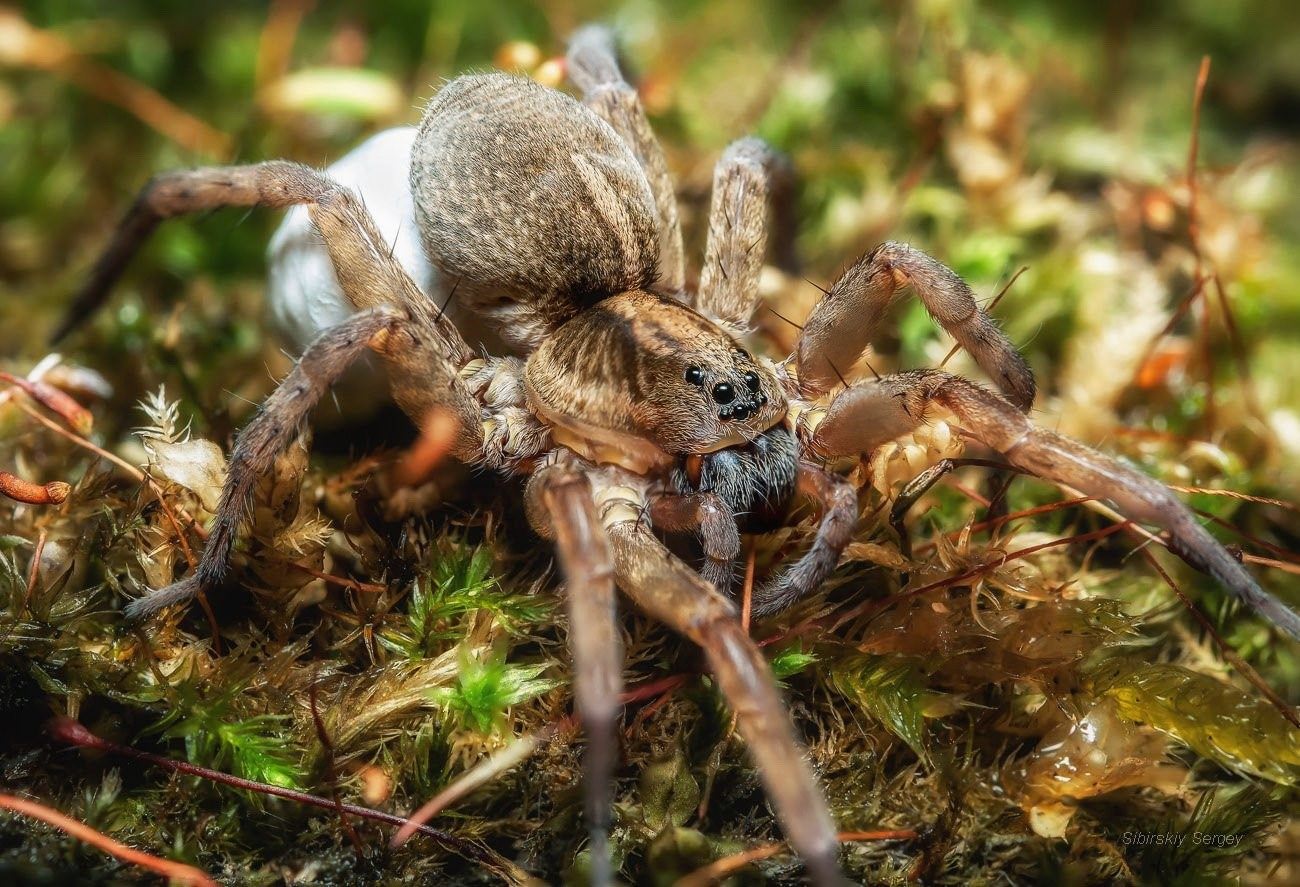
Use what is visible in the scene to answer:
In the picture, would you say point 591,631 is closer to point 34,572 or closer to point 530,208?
point 530,208

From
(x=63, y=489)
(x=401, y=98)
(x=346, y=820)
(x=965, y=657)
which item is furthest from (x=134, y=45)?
(x=965, y=657)

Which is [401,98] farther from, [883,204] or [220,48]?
[883,204]

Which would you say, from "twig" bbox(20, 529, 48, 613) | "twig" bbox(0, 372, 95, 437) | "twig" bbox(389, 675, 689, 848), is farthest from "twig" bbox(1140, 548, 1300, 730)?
"twig" bbox(0, 372, 95, 437)

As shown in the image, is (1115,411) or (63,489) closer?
(63,489)

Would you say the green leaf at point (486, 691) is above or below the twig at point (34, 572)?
below

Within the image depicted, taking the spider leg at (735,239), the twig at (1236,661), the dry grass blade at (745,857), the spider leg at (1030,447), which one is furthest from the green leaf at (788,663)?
the spider leg at (735,239)

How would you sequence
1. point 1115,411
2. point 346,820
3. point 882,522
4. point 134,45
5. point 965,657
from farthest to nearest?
point 134,45 < point 1115,411 < point 882,522 < point 965,657 < point 346,820

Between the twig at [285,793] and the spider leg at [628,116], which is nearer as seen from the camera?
the twig at [285,793]

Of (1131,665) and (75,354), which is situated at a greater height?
(75,354)

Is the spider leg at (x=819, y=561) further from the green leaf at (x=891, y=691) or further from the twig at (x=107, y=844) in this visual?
the twig at (x=107, y=844)
